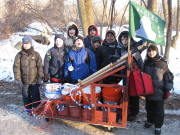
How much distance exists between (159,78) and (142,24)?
97 cm

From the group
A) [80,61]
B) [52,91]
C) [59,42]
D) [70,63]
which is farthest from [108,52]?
[52,91]

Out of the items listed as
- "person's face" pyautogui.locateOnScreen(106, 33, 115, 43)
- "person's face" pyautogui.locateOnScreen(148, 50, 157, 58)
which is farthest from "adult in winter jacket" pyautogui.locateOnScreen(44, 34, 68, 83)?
"person's face" pyautogui.locateOnScreen(148, 50, 157, 58)

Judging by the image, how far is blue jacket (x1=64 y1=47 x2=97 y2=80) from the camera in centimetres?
374

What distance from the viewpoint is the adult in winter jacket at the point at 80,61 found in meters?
3.75

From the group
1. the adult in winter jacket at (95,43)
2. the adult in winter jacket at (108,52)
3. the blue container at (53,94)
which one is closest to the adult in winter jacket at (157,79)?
the adult in winter jacket at (108,52)

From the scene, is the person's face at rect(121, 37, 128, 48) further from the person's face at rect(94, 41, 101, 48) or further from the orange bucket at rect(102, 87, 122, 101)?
the orange bucket at rect(102, 87, 122, 101)

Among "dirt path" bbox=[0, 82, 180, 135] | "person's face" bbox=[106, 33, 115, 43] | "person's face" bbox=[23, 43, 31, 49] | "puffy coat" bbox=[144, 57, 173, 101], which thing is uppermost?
"person's face" bbox=[106, 33, 115, 43]

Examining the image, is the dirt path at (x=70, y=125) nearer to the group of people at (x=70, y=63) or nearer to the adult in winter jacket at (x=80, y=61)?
the group of people at (x=70, y=63)

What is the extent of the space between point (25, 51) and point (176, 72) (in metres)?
5.35

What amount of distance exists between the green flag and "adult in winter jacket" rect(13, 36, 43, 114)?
2.18 meters

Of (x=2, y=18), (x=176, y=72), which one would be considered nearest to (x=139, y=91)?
(x=176, y=72)

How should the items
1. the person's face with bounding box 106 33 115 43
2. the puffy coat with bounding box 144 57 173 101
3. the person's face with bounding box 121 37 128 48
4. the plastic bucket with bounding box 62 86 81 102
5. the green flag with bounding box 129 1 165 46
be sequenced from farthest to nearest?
the person's face with bounding box 106 33 115 43 < the person's face with bounding box 121 37 128 48 < the plastic bucket with bounding box 62 86 81 102 < the puffy coat with bounding box 144 57 173 101 < the green flag with bounding box 129 1 165 46

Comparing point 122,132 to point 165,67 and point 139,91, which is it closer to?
point 139,91

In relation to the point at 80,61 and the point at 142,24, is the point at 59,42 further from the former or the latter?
the point at 142,24
